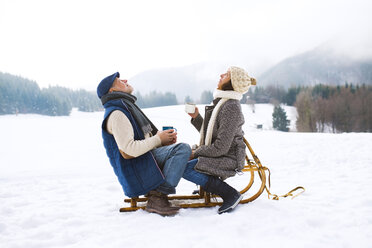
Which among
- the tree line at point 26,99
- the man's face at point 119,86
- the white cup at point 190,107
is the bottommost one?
the white cup at point 190,107

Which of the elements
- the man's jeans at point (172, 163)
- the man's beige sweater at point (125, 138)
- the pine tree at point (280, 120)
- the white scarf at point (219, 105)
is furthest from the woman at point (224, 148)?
the pine tree at point (280, 120)

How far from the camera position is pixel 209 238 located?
2230mm

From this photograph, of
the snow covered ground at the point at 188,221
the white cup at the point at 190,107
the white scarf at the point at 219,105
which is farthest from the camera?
the white cup at the point at 190,107

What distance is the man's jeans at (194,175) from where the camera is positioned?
9.80ft

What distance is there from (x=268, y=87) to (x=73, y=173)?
283 ft

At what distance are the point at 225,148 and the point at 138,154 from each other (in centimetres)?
103

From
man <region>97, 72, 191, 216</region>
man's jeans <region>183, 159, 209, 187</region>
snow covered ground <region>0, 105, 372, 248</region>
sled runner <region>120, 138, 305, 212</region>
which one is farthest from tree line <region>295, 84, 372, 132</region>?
man <region>97, 72, 191, 216</region>

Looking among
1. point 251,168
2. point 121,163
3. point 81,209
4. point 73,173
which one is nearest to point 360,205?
point 251,168

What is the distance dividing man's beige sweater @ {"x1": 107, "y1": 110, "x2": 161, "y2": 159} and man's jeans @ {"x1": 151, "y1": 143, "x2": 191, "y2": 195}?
0.89ft

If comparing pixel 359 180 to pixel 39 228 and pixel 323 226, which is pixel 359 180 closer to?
pixel 323 226

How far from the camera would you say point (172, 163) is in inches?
113

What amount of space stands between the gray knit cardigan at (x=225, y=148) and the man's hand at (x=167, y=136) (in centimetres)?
35

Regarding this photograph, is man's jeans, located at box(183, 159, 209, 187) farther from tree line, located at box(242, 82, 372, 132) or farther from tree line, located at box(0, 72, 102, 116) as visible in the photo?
tree line, located at box(0, 72, 102, 116)

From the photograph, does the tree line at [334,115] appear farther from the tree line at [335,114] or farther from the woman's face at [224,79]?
the woman's face at [224,79]
